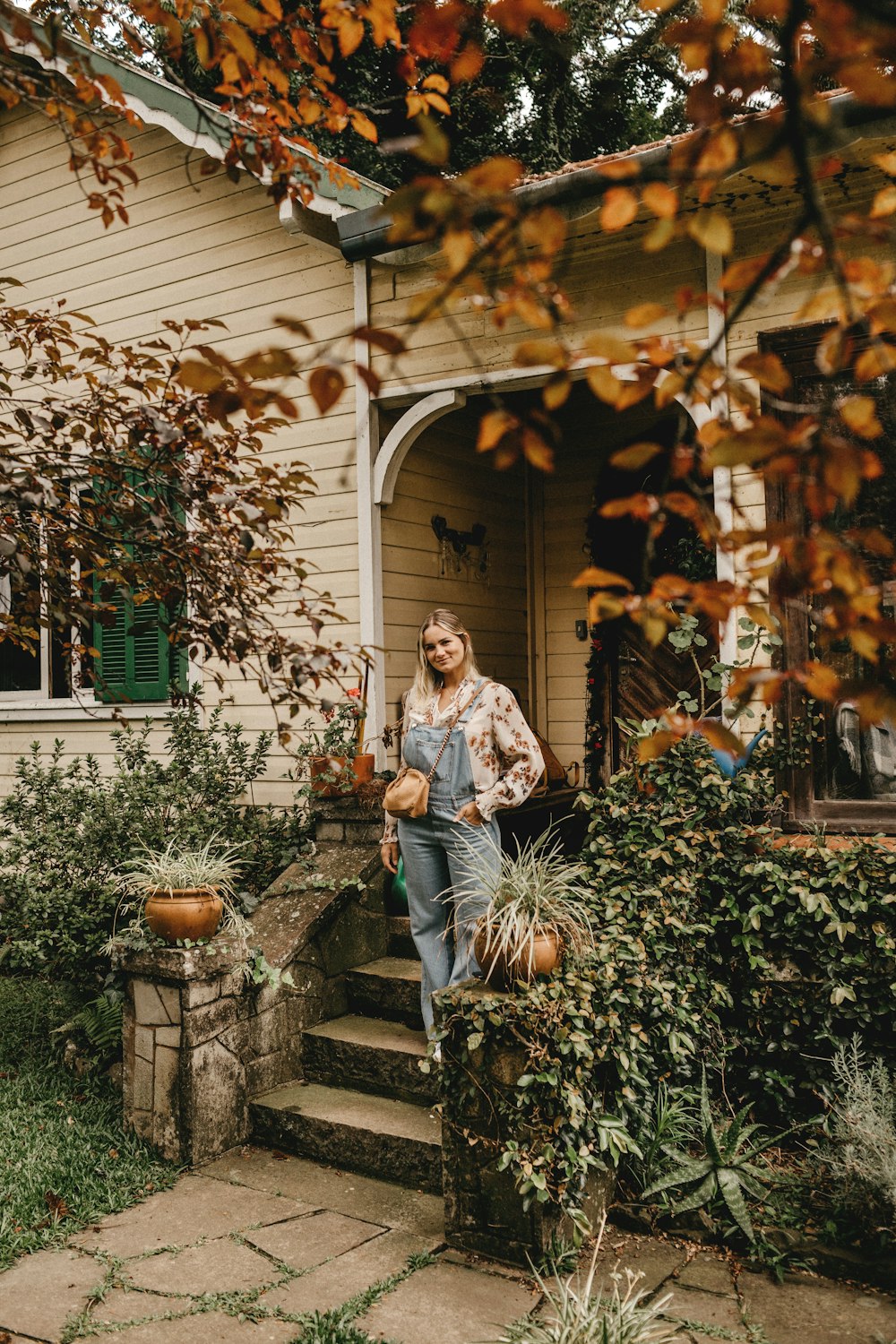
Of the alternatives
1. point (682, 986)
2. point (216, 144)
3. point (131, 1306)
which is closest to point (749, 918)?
point (682, 986)

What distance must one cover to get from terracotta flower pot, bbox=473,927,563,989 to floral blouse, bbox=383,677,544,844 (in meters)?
0.68

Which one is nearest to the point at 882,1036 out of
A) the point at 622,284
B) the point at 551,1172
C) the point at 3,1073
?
the point at 551,1172

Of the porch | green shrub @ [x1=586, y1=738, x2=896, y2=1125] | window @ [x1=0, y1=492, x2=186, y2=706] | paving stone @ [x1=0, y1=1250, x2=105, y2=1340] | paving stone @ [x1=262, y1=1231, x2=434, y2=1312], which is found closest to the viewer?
paving stone @ [x1=0, y1=1250, x2=105, y2=1340]

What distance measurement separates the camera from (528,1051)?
3717mm

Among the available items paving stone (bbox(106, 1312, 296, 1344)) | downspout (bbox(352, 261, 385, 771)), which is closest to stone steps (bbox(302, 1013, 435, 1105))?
paving stone (bbox(106, 1312, 296, 1344))

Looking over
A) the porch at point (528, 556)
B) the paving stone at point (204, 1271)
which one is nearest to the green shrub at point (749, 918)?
the paving stone at point (204, 1271)

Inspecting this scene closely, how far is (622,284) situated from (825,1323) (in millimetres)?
4626

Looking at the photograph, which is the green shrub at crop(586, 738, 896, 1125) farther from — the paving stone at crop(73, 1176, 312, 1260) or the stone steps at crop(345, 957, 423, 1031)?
the paving stone at crop(73, 1176, 312, 1260)

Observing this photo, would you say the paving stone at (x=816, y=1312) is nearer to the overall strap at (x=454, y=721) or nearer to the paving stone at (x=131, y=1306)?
the paving stone at (x=131, y=1306)

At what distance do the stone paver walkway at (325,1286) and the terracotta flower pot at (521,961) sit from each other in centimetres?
96

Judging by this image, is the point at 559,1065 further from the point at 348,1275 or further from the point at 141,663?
the point at 141,663

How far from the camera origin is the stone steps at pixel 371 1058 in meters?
4.77

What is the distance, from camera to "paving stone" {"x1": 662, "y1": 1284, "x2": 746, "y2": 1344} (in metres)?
3.28

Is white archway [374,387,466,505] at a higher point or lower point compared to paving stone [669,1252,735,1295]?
higher
